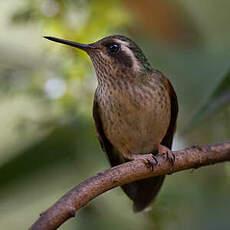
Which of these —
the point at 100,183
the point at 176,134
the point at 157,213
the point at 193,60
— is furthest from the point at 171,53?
the point at 100,183

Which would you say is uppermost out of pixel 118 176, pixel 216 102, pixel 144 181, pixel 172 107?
pixel 172 107

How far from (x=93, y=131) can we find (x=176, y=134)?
54 centimetres

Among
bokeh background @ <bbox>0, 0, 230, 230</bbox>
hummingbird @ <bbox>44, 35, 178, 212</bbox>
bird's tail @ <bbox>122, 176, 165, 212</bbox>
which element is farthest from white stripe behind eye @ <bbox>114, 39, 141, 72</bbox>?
bird's tail @ <bbox>122, 176, 165, 212</bbox>

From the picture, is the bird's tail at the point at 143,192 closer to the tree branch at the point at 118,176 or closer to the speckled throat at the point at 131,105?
the speckled throat at the point at 131,105

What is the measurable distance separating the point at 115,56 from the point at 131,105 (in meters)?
0.33

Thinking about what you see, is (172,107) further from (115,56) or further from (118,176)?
(118,176)

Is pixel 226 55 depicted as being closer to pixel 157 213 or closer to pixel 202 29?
pixel 202 29

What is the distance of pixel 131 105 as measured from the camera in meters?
3.12

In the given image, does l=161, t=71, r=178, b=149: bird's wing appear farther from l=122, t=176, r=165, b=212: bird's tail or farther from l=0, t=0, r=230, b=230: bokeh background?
l=122, t=176, r=165, b=212: bird's tail

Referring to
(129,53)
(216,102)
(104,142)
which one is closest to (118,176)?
(216,102)

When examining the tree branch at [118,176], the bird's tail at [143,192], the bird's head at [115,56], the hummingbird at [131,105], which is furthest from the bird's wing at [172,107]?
the tree branch at [118,176]

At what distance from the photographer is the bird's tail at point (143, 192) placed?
3.30 m

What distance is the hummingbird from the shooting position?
10.3 feet

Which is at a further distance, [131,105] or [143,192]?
[143,192]
